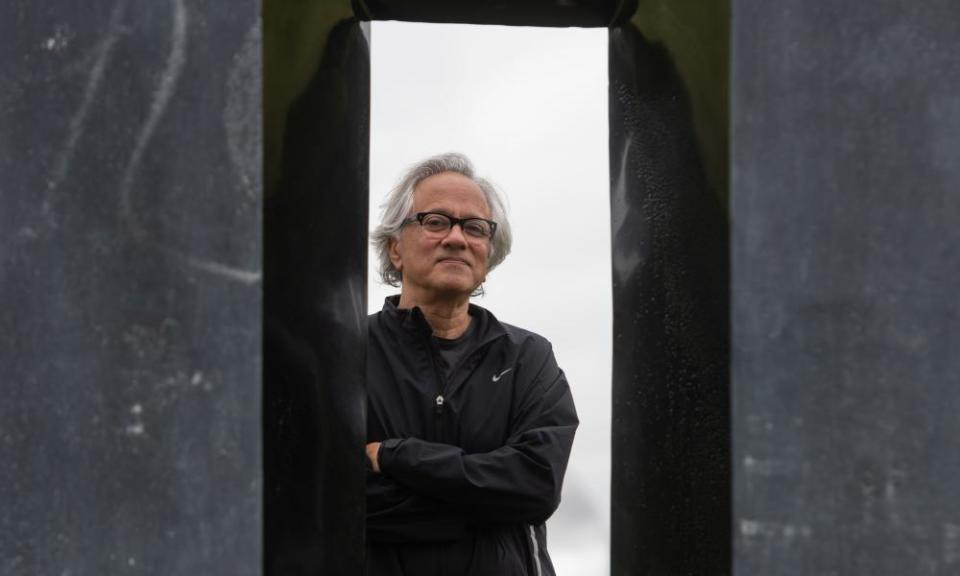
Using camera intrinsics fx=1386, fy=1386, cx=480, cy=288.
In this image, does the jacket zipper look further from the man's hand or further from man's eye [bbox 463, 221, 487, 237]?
man's eye [bbox 463, 221, 487, 237]

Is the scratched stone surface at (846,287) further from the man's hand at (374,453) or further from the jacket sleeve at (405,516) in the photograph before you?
the man's hand at (374,453)

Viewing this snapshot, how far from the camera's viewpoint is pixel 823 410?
256 centimetres

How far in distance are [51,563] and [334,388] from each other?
1208 mm

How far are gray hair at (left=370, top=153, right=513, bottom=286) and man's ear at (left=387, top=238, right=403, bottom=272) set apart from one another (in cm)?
1

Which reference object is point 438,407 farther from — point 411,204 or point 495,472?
point 411,204

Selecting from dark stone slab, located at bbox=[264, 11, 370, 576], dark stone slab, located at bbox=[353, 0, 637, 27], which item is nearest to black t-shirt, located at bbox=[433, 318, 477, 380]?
dark stone slab, located at bbox=[264, 11, 370, 576]

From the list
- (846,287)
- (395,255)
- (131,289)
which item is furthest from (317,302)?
(846,287)

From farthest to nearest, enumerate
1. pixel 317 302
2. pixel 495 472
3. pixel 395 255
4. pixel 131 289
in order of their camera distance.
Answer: pixel 395 255
pixel 495 472
pixel 317 302
pixel 131 289

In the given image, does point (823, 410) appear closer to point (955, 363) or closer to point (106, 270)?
point (955, 363)

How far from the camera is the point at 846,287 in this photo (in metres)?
2.58

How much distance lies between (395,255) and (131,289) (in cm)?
189

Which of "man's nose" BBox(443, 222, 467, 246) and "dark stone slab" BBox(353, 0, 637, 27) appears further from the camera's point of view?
"man's nose" BBox(443, 222, 467, 246)

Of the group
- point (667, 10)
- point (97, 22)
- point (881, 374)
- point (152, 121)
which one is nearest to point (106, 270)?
point (152, 121)

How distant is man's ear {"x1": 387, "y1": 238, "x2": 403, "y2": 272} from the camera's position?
436 cm
